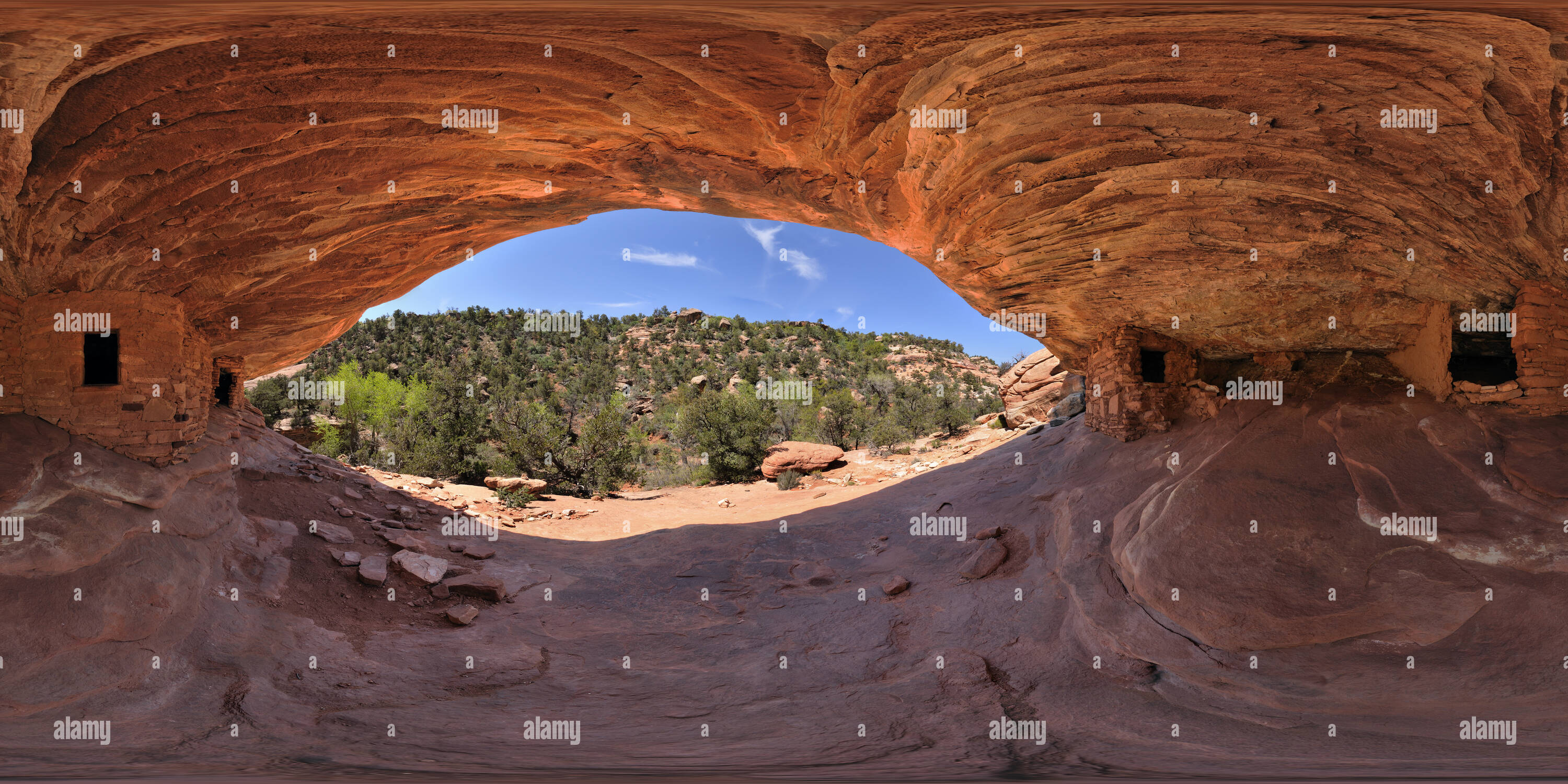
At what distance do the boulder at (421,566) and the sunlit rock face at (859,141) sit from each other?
3.63m

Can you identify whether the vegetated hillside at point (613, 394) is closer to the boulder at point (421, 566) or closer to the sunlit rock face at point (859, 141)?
the boulder at point (421, 566)

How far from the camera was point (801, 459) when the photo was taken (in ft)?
57.3

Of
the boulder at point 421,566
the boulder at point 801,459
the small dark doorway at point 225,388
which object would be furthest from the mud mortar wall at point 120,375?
the boulder at point 801,459

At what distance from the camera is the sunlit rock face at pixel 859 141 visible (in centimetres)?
323

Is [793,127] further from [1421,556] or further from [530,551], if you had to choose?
[530,551]

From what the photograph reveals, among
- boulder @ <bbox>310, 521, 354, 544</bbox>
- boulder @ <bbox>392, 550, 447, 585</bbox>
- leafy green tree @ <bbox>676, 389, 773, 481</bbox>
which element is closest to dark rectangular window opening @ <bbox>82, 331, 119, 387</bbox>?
boulder @ <bbox>310, 521, 354, 544</bbox>

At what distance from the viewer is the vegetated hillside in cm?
1775

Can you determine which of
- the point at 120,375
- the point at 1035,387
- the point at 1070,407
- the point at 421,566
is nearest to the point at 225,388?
the point at 120,375

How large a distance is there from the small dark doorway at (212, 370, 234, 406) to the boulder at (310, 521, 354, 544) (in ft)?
12.6

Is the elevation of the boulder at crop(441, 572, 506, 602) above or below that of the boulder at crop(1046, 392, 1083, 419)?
below

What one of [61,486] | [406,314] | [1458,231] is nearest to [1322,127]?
[1458,231]

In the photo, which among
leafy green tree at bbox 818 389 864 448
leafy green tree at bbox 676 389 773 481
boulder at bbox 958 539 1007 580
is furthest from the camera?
leafy green tree at bbox 818 389 864 448

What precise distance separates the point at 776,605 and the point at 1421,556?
5828 millimetres

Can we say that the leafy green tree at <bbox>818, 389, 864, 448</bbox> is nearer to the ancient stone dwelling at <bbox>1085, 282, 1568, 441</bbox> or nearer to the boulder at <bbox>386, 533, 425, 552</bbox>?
the ancient stone dwelling at <bbox>1085, 282, 1568, 441</bbox>
